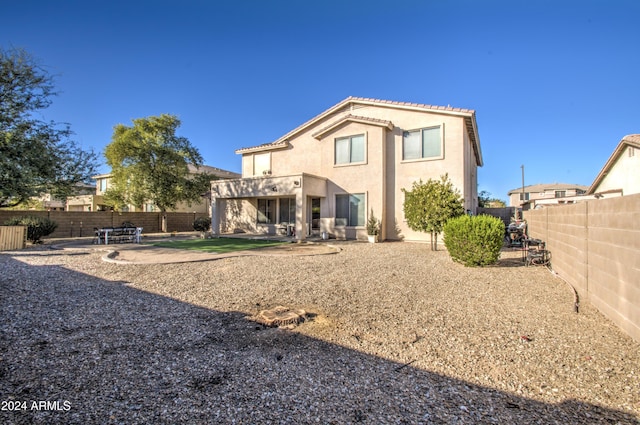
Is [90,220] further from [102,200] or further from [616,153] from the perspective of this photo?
[616,153]

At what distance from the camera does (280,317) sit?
5316mm

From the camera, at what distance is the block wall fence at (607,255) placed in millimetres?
4562

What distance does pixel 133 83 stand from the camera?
16.5m

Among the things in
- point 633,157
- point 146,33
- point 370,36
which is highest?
point 370,36

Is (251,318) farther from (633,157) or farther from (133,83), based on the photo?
(633,157)

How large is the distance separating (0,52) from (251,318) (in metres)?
18.6

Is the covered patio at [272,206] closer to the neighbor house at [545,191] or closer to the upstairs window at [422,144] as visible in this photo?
the upstairs window at [422,144]

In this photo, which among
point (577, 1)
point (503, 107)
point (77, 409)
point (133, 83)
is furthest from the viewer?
point (503, 107)

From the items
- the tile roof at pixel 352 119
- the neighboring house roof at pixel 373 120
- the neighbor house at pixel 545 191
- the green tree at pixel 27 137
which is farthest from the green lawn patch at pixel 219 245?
the neighbor house at pixel 545 191

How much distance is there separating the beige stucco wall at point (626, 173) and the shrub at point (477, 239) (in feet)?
60.2

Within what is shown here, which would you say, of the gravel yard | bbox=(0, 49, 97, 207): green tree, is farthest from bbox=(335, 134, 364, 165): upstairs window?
bbox=(0, 49, 97, 207): green tree

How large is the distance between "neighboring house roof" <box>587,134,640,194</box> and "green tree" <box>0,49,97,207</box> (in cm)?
3335

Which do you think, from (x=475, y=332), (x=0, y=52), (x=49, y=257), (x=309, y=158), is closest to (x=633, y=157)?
(x=309, y=158)

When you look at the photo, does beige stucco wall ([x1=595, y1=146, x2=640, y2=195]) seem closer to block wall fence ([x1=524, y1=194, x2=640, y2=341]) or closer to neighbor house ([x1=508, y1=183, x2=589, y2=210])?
block wall fence ([x1=524, y1=194, x2=640, y2=341])
